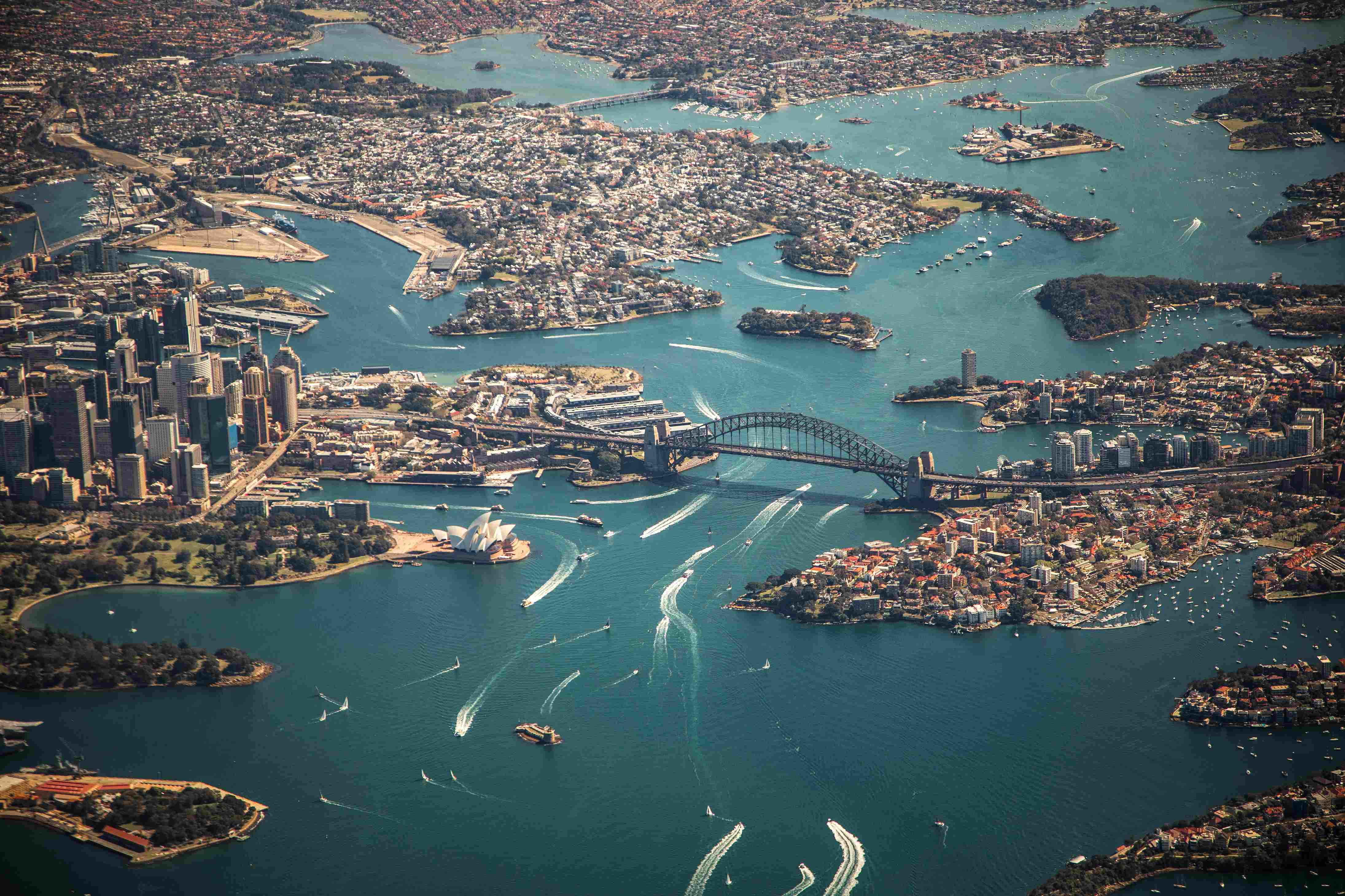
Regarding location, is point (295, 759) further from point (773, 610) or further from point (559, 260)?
point (559, 260)

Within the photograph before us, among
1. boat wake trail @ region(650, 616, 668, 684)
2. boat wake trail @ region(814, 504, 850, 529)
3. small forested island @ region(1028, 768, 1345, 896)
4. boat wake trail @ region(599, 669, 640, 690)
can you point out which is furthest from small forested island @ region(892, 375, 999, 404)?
small forested island @ region(1028, 768, 1345, 896)

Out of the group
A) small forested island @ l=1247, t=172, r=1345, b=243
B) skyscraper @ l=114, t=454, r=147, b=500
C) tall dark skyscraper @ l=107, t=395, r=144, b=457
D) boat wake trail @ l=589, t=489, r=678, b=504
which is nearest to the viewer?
skyscraper @ l=114, t=454, r=147, b=500

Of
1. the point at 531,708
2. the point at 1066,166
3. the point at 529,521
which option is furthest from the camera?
the point at 1066,166

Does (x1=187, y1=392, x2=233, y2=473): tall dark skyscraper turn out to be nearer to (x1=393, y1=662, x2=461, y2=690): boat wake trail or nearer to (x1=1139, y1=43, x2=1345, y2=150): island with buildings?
(x1=393, y1=662, x2=461, y2=690): boat wake trail

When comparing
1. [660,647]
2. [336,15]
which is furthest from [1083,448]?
[336,15]

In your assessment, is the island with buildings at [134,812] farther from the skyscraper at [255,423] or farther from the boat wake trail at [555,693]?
the skyscraper at [255,423]

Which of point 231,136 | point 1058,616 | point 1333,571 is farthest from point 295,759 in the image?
point 231,136
